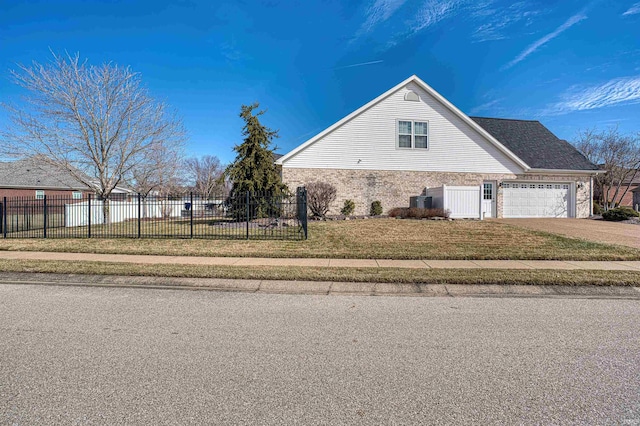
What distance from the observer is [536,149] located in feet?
72.9

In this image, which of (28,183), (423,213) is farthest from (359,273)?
(28,183)

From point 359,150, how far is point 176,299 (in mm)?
15655

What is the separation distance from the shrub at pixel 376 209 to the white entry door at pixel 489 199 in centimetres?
634

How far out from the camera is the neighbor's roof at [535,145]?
21062mm

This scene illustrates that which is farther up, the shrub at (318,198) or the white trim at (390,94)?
A: the white trim at (390,94)

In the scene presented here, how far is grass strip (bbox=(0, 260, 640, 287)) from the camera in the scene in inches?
258

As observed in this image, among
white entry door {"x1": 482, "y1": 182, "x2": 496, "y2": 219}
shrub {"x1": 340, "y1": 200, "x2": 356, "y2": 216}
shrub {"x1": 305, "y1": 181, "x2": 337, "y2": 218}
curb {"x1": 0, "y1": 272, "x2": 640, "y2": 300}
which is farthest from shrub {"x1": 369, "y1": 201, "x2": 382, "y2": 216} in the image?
curb {"x1": 0, "y1": 272, "x2": 640, "y2": 300}

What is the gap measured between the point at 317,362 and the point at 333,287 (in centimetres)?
304

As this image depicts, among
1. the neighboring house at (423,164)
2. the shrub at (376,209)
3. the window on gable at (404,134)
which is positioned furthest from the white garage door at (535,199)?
the shrub at (376,209)

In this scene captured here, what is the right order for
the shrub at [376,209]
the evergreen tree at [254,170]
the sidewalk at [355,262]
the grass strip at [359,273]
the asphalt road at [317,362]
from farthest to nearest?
the shrub at [376,209]
the evergreen tree at [254,170]
the sidewalk at [355,262]
the grass strip at [359,273]
the asphalt road at [317,362]

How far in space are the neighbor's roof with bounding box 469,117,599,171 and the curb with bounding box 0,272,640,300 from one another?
1726 centimetres

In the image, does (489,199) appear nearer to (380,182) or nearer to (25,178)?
(380,182)

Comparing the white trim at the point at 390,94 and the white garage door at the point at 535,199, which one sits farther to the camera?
the white garage door at the point at 535,199

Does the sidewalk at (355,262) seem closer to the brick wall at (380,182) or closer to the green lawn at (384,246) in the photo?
the green lawn at (384,246)
